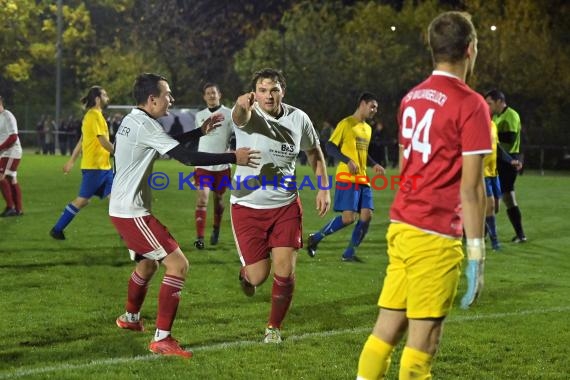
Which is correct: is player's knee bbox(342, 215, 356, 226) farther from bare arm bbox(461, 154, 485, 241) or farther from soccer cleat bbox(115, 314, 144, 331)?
bare arm bbox(461, 154, 485, 241)

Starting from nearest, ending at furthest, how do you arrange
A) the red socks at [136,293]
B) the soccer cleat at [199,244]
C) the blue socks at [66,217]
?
the red socks at [136,293]
the soccer cleat at [199,244]
the blue socks at [66,217]

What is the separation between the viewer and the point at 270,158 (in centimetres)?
728

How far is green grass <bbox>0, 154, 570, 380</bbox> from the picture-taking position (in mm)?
6309

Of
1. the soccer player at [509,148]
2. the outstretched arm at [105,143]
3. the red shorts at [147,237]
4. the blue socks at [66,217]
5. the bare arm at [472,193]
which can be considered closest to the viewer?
the bare arm at [472,193]

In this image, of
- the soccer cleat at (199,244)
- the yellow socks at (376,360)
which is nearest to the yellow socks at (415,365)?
the yellow socks at (376,360)

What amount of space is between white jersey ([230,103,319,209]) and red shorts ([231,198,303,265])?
62mm

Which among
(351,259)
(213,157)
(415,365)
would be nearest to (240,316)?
(213,157)

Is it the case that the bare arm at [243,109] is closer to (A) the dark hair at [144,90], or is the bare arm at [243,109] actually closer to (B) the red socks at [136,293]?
(A) the dark hair at [144,90]

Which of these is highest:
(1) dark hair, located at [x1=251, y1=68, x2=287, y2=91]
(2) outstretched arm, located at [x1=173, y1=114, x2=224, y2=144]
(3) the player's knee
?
(1) dark hair, located at [x1=251, y1=68, x2=287, y2=91]

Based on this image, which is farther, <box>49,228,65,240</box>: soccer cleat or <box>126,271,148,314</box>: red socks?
<box>49,228,65,240</box>: soccer cleat

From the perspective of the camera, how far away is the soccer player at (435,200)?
4.23 m

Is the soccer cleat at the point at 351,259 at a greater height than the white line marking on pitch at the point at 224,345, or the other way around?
the white line marking on pitch at the point at 224,345

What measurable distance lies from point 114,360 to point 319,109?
39012mm

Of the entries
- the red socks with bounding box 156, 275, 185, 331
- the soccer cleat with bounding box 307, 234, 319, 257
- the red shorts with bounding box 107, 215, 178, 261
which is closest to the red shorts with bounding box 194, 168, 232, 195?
the soccer cleat with bounding box 307, 234, 319, 257
